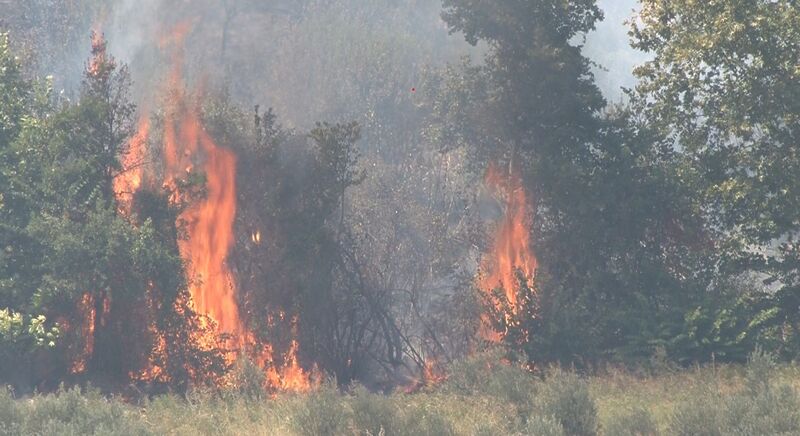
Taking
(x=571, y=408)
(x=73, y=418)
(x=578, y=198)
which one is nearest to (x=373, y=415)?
(x=571, y=408)

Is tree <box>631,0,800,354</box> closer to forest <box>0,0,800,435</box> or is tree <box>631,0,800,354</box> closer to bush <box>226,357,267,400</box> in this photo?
forest <box>0,0,800,435</box>

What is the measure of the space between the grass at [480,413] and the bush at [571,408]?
0.02 m

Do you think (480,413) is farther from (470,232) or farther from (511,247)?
(470,232)

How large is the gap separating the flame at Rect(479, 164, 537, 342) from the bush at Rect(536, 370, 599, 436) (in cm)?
1413

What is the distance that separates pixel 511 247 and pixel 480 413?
15105 mm

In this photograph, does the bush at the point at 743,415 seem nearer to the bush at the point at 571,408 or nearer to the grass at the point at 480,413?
the grass at the point at 480,413

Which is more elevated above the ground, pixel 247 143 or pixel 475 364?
pixel 247 143

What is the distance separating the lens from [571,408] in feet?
44.1

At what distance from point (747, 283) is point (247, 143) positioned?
16093 mm

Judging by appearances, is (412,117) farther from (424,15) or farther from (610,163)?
(610,163)

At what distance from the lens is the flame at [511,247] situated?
28.8m

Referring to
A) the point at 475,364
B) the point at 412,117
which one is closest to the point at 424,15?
the point at 412,117

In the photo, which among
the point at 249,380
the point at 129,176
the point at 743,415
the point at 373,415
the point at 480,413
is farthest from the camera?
the point at 129,176

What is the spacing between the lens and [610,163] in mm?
27938
